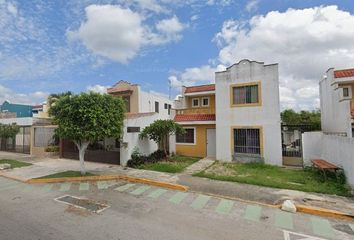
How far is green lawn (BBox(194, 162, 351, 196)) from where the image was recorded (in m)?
9.19

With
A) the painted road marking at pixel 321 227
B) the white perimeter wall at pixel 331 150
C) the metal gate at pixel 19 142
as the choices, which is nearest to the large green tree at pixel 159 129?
the white perimeter wall at pixel 331 150

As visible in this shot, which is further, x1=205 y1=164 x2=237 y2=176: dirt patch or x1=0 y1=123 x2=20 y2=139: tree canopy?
x1=0 y1=123 x2=20 y2=139: tree canopy

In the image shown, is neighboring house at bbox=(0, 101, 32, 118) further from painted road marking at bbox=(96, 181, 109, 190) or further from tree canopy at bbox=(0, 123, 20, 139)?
painted road marking at bbox=(96, 181, 109, 190)

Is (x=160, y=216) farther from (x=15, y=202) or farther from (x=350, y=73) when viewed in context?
(x=350, y=73)

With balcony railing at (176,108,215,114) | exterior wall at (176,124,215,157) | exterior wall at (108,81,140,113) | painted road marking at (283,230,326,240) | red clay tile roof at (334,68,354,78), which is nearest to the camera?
painted road marking at (283,230,326,240)

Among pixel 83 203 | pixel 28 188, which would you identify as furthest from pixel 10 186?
pixel 83 203

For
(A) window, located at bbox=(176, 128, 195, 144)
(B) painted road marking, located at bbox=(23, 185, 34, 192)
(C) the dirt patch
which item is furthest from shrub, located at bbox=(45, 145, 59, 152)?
(C) the dirt patch

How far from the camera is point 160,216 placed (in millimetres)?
6715

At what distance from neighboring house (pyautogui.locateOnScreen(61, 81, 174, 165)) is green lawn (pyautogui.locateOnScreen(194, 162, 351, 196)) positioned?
5254mm

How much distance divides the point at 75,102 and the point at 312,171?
13.3 metres

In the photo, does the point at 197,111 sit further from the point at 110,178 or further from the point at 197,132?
the point at 110,178

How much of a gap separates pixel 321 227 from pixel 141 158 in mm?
10649

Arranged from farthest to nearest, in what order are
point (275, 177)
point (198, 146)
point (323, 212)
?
1. point (198, 146)
2. point (275, 177)
3. point (323, 212)

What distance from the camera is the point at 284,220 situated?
648cm
